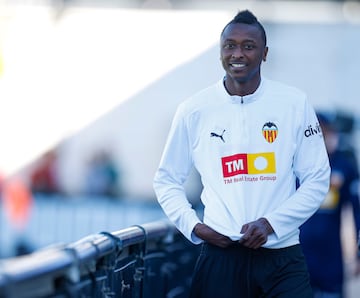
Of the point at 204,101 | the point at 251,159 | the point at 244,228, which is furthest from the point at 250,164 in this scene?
the point at 204,101

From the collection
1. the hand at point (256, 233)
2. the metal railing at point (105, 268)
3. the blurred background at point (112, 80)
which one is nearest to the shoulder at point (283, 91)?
the hand at point (256, 233)

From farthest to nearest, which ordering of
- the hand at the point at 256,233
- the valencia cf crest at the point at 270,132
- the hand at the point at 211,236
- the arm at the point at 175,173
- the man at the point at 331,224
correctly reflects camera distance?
the man at the point at 331,224 → the arm at the point at 175,173 → the valencia cf crest at the point at 270,132 → the hand at the point at 211,236 → the hand at the point at 256,233

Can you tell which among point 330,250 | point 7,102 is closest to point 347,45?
point 7,102

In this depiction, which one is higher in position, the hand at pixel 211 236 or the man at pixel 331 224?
the hand at pixel 211 236

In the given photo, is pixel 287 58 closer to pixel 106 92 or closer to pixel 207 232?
pixel 106 92

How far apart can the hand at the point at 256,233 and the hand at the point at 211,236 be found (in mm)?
92

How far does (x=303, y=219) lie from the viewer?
197 inches

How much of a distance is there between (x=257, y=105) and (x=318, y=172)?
0.39 metres

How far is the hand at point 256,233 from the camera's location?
4.84 m

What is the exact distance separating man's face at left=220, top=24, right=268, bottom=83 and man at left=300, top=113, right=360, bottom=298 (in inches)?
149

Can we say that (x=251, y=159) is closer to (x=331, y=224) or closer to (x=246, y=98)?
(x=246, y=98)

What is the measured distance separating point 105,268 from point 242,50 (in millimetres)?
1078

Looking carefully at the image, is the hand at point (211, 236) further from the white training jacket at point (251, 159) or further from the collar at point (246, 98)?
the collar at point (246, 98)

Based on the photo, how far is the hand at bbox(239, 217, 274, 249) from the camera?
4836 millimetres
